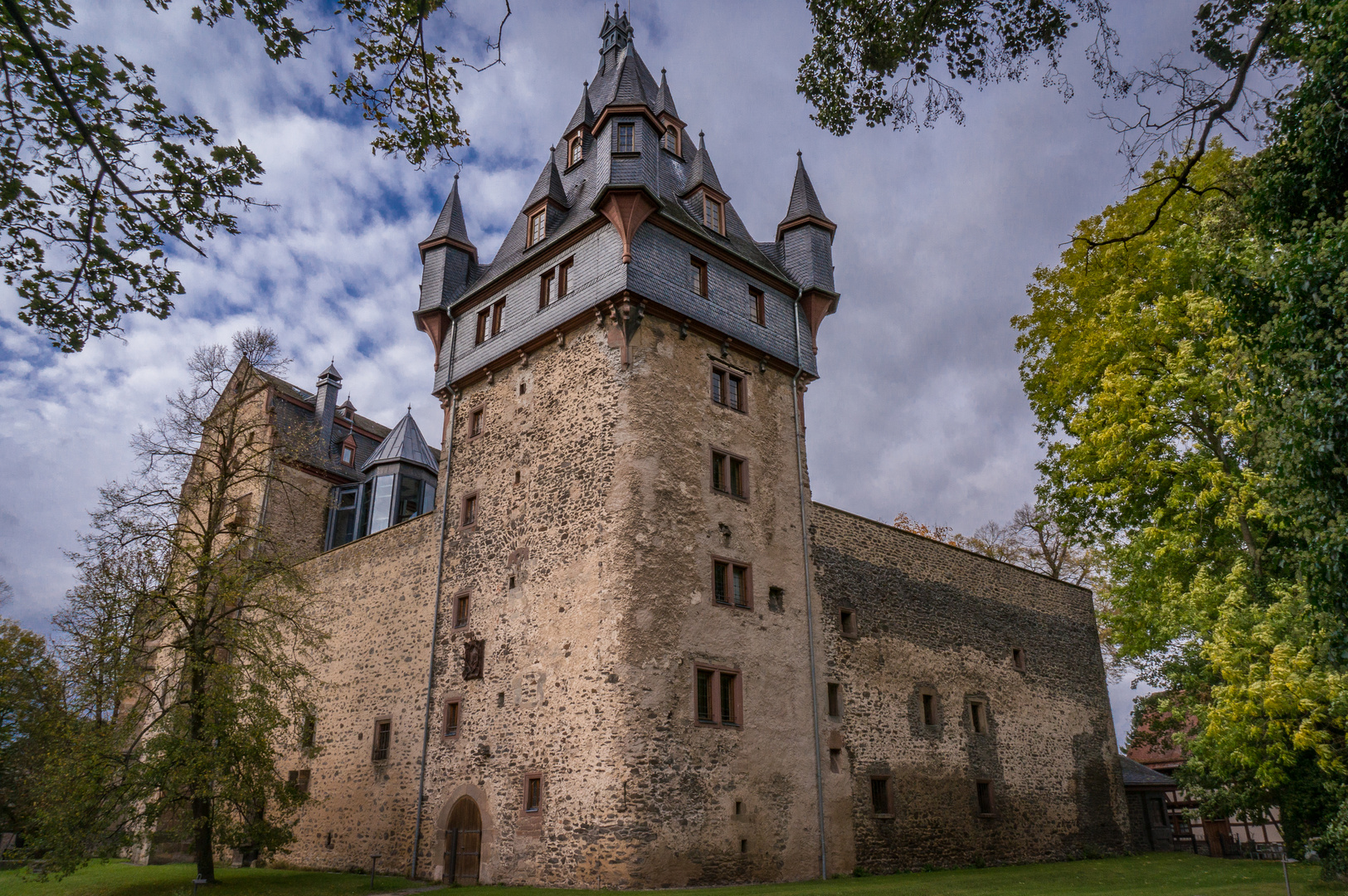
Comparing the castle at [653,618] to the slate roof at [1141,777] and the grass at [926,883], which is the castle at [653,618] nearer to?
the grass at [926,883]

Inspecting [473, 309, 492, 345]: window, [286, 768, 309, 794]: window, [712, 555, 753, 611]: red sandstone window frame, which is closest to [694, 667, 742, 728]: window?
[712, 555, 753, 611]: red sandstone window frame

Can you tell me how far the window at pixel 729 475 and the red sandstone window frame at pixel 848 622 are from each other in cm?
391

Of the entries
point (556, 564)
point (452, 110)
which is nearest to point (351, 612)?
point (556, 564)

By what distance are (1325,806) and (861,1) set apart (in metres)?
15.8

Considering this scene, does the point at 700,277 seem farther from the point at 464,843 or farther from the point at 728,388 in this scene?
the point at 464,843

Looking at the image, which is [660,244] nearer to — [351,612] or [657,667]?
[657,667]

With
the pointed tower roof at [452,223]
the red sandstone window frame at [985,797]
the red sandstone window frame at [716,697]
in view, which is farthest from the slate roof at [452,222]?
the red sandstone window frame at [985,797]

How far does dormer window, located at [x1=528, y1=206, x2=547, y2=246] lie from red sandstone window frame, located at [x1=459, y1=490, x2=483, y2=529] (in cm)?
652

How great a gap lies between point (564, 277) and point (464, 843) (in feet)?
40.8

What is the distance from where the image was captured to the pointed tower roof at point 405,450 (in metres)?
31.4

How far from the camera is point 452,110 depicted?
6.91 metres

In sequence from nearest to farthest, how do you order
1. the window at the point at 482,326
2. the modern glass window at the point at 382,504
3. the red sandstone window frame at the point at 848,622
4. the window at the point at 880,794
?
the window at the point at 880,794, the red sandstone window frame at the point at 848,622, the window at the point at 482,326, the modern glass window at the point at 382,504

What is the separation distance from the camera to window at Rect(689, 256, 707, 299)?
65.4ft

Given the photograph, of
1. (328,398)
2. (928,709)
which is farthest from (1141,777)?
(328,398)
